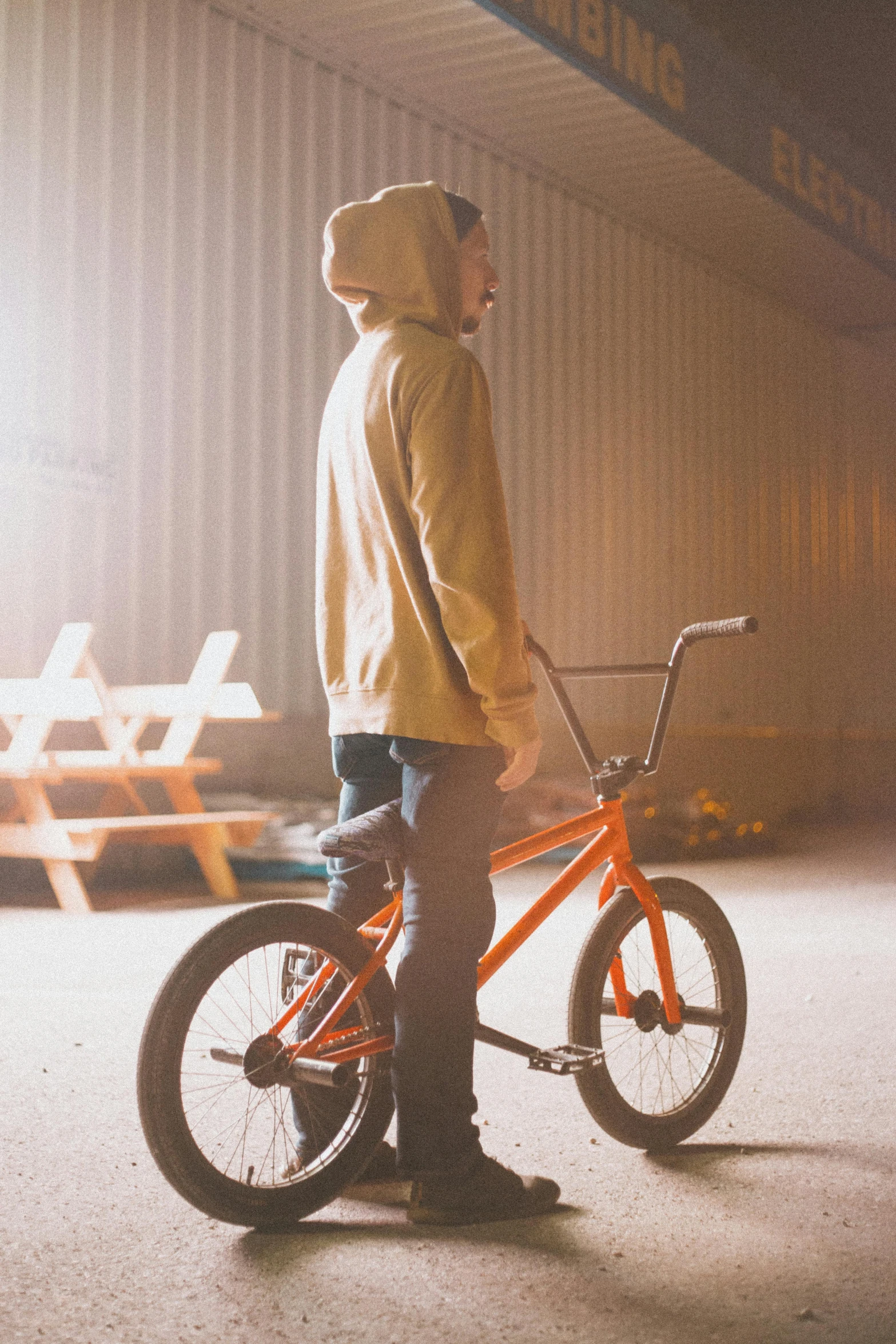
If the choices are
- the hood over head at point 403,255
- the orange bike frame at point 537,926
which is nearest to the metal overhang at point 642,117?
the hood over head at point 403,255

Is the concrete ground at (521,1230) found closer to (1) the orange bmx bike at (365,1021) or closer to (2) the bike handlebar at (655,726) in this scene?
(1) the orange bmx bike at (365,1021)

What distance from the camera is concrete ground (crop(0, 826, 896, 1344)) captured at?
2150 mm

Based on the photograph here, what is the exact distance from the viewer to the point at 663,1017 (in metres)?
3.08

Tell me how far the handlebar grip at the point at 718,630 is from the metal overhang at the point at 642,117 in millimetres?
6760

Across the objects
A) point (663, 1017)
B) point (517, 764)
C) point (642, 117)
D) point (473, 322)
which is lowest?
point (663, 1017)

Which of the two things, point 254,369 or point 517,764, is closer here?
point 517,764

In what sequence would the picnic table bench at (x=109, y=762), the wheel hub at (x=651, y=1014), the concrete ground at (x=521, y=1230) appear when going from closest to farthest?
the concrete ground at (x=521, y=1230) → the wheel hub at (x=651, y=1014) → the picnic table bench at (x=109, y=762)

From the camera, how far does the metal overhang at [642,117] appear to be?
884cm

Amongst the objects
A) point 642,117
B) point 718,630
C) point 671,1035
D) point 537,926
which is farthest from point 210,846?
point 642,117

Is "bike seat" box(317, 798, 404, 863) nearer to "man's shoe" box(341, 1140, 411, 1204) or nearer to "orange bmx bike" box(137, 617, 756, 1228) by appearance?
"orange bmx bike" box(137, 617, 756, 1228)

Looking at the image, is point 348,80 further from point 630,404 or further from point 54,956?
point 54,956

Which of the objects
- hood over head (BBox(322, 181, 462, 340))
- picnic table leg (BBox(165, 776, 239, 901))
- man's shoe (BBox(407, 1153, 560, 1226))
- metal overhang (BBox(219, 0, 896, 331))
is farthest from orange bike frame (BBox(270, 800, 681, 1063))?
metal overhang (BBox(219, 0, 896, 331))

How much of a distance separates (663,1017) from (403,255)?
→ 1.72 metres

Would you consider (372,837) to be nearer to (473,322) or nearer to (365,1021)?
(365,1021)
